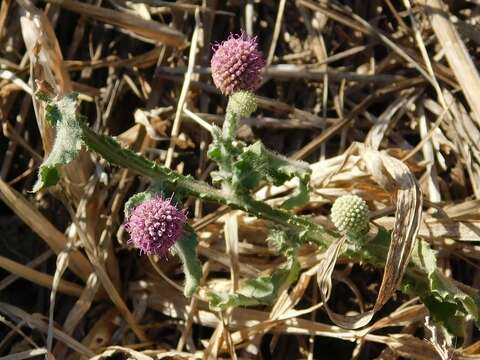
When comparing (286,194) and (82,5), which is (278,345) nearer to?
(286,194)

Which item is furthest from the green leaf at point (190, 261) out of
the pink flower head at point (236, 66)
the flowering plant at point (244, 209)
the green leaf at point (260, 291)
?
the pink flower head at point (236, 66)

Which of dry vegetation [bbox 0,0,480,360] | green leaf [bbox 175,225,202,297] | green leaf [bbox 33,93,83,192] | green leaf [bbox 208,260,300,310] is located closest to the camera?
green leaf [bbox 33,93,83,192]

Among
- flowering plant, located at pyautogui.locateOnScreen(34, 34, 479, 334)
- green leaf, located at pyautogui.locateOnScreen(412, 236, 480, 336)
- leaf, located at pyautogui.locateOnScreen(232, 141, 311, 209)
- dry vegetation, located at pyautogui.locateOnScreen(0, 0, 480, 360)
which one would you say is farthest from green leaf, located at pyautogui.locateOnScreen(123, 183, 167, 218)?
green leaf, located at pyautogui.locateOnScreen(412, 236, 480, 336)

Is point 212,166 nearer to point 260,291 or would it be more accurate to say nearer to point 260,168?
point 260,168

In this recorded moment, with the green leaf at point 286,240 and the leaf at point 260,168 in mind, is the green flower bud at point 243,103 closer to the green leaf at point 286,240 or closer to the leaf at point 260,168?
the leaf at point 260,168

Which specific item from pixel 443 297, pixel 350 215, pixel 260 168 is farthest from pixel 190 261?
pixel 443 297

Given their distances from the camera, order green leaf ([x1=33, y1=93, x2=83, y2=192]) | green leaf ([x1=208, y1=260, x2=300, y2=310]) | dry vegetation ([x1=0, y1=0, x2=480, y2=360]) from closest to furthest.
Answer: green leaf ([x1=33, y1=93, x2=83, y2=192])
green leaf ([x1=208, y1=260, x2=300, y2=310])
dry vegetation ([x1=0, y1=0, x2=480, y2=360])

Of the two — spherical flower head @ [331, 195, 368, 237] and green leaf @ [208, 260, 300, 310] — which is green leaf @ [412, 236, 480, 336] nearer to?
spherical flower head @ [331, 195, 368, 237]
